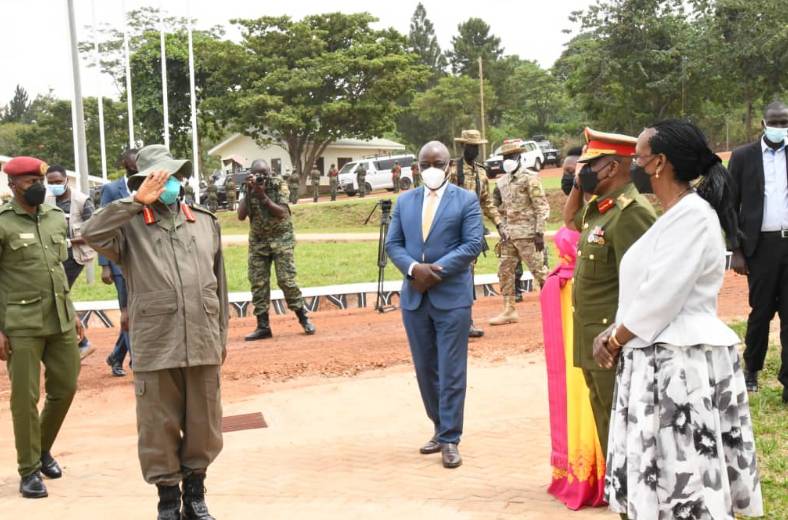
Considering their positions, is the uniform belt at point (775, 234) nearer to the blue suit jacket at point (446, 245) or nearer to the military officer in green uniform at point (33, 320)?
the blue suit jacket at point (446, 245)

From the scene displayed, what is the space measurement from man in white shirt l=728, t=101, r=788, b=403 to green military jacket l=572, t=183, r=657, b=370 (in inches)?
103

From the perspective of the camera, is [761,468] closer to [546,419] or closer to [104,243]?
[546,419]

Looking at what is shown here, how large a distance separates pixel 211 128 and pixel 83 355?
38.1 m

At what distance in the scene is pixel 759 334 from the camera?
22.8 ft

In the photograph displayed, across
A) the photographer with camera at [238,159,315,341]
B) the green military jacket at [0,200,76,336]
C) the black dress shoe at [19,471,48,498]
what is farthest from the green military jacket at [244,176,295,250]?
the black dress shoe at [19,471,48,498]

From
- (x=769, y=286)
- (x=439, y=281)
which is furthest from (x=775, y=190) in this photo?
(x=439, y=281)

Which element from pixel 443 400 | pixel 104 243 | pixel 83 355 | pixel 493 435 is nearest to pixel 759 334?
pixel 493 435

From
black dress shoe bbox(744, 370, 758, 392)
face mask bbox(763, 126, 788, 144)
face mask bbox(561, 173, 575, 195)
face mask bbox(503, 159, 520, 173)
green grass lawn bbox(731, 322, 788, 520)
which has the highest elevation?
face mask bbox(763, 126, 788, 144)

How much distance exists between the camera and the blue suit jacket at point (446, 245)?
6.01 m

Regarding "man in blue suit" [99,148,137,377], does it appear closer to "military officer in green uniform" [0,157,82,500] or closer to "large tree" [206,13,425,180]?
"military officer in green uniform" [0,157,82,500]

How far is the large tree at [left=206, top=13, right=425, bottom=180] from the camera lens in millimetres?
42000

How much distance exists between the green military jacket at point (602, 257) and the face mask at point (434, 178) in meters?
1.77

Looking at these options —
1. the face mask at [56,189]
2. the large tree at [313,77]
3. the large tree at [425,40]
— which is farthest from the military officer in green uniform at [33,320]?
the large tree at [425,40]

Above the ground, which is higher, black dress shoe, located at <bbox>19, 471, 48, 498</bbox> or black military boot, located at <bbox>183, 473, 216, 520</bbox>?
black military boot, located at <bbox>183, 473, 216, 520</bbox>
